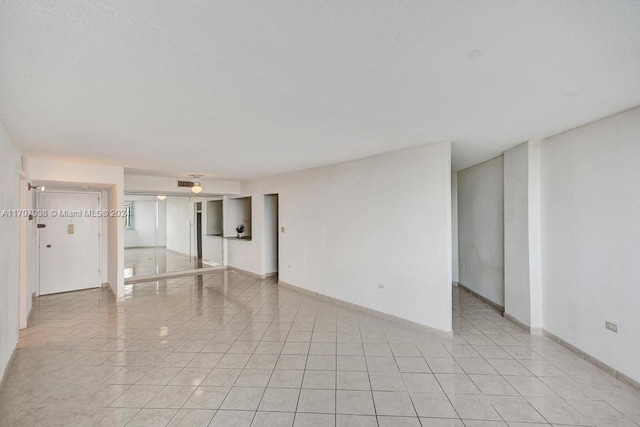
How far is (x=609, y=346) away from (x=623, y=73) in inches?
101

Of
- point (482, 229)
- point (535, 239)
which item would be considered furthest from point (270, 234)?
point (535, 239)

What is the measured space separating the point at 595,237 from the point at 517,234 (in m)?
1.13

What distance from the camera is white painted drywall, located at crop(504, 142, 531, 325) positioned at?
3.97 m

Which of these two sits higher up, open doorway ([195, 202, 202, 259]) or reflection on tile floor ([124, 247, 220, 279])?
open doorway ([195, 202, 202, 259])

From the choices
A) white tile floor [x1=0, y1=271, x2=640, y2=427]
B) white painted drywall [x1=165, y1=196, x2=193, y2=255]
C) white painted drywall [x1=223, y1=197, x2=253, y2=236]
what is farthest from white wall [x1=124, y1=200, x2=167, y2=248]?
white tile floor [x1=0, y1=271, x2=640, y2=427]

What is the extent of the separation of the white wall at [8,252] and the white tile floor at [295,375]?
0.33m

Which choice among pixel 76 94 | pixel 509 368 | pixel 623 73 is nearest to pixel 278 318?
pixel 509 368

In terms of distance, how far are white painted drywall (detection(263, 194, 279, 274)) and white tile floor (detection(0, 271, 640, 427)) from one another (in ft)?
9.13

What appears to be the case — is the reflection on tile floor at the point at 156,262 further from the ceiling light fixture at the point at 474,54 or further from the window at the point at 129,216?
the ceiling light fixture at the point at 474,54

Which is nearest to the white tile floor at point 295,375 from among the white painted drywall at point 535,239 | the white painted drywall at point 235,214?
the white painted drywall at point 535,239

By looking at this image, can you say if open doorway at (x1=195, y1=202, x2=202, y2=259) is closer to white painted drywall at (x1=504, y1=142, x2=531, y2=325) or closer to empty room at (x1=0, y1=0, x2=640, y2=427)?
empty room at (x1=0, y1=0, x2=640, y2=427)

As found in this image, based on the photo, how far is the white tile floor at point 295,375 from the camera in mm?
2299

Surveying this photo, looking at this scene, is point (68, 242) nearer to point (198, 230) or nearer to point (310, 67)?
point (198, 230)

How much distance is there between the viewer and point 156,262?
876 cm
